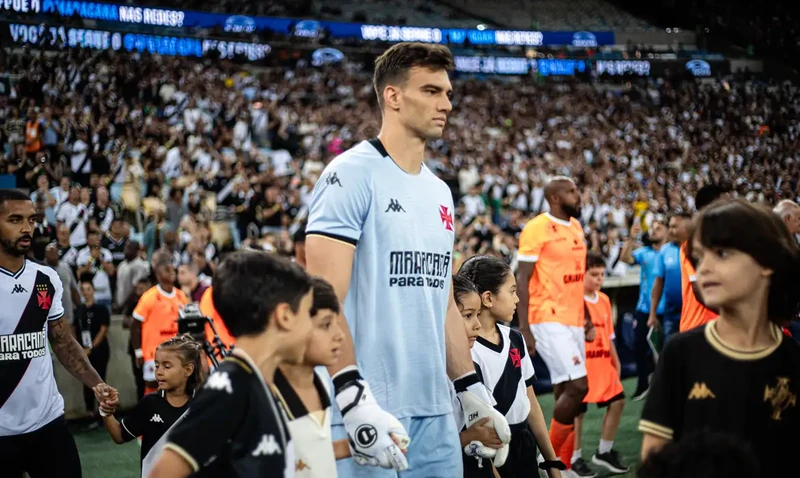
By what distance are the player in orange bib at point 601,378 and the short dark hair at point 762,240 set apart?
4920mm

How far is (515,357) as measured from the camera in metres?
5.04

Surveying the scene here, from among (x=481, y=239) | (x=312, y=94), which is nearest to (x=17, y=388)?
(x=481, y=239)

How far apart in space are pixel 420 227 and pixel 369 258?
0.24 meters

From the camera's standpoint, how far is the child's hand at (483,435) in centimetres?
365

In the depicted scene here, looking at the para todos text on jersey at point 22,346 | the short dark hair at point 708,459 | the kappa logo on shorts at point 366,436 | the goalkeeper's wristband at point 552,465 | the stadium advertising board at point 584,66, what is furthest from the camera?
the stadium advertising board at point 584,66

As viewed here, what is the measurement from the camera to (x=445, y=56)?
11.8ft

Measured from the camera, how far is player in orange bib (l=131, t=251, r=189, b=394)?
28.7 feet

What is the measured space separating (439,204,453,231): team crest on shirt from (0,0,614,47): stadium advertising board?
979 inches

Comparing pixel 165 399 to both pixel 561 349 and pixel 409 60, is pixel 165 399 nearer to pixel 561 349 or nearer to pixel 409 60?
pixel 409 60

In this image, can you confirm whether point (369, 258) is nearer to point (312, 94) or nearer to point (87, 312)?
point (87, 312)

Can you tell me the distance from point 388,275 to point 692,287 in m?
3.71

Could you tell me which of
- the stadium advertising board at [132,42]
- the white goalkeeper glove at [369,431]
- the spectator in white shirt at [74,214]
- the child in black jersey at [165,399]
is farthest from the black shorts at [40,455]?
the stadium advertising board at [132,42]

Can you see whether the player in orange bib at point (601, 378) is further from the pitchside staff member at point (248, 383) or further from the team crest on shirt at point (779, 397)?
the pitchside staff member at point (248, 383)

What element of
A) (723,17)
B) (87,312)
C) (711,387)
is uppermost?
(723,17)
